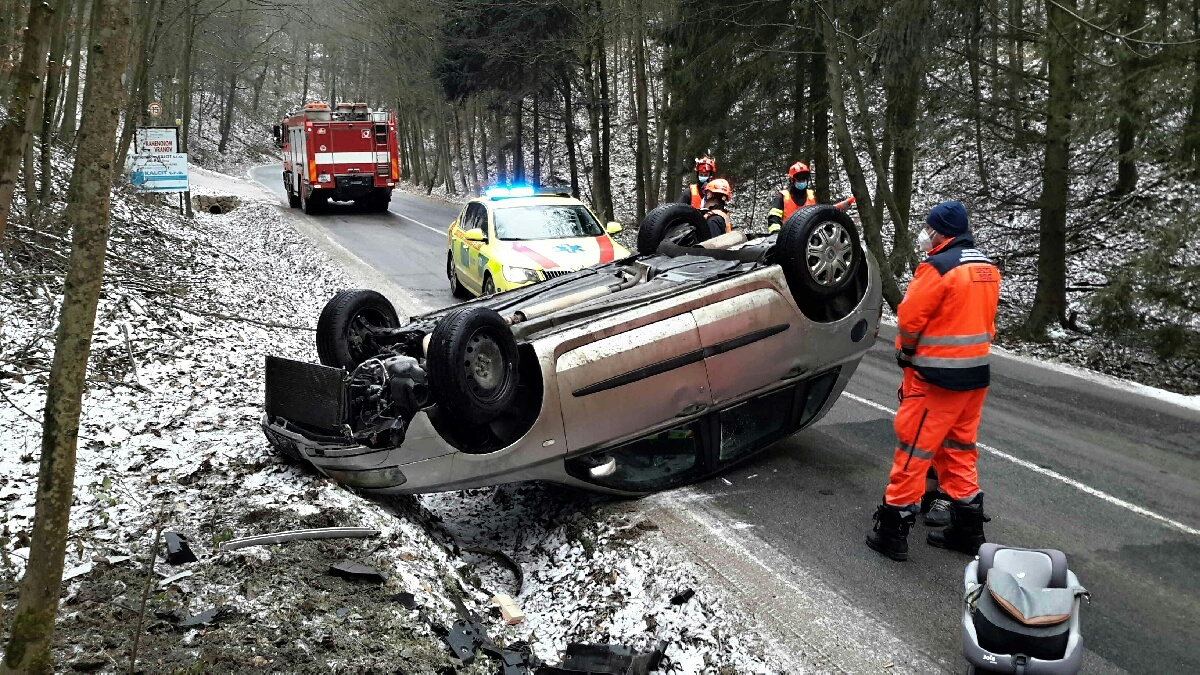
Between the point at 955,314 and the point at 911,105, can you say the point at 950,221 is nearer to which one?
the point at 955,314

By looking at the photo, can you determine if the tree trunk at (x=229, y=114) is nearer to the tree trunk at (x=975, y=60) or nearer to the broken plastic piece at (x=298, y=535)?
the tree trunk at (x=975, y=60)

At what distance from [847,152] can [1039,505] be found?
8.69 meters

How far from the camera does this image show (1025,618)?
3422 millimetres

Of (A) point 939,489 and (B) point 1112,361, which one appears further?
(B) point 1112,361

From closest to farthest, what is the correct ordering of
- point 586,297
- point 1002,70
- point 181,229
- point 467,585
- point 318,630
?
point 318,630 < point 467,585 < point 586,297 < point 1002,70 < point 181,229

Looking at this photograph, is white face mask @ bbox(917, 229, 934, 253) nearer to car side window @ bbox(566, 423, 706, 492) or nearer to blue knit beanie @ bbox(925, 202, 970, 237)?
Answer: blue knit beanie @ bbox(925, 202, 970, 237)

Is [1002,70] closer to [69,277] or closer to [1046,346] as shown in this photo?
[1046,346]

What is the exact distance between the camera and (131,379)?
24.2 ft

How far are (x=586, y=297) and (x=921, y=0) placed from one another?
29.4ft

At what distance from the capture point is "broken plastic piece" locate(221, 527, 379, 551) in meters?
4.68

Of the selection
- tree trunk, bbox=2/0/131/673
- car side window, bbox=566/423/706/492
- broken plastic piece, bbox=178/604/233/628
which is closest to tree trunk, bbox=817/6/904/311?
car side window, bbox=566/423/706/492

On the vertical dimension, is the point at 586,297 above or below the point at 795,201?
below

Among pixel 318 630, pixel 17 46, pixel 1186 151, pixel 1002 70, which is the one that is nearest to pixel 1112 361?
pixel 1186 151

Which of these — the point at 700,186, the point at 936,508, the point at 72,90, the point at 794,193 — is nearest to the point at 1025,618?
the point at 936,508
